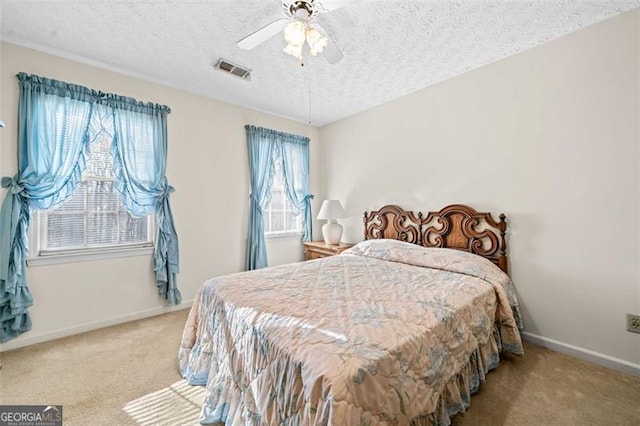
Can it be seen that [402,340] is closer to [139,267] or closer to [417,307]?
[417,307]

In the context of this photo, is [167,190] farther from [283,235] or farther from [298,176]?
[298,176]

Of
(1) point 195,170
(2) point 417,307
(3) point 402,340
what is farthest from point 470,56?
(1) point 195,170

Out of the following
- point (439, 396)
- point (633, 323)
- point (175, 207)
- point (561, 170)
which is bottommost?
point (439, 396)

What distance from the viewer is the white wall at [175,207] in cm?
233

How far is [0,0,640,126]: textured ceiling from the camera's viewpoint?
74.3 inches

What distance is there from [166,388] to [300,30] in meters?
2.43

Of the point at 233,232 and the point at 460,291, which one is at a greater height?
the point at 233,232

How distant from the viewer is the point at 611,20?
1.97 metres

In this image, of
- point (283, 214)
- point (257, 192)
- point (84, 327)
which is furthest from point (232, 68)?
point (84, 327)

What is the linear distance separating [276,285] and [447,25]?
234 centimetres

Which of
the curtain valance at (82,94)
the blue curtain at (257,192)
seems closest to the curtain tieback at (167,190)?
the curtain valance at (82,94)

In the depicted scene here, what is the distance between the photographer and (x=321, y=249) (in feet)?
12.4

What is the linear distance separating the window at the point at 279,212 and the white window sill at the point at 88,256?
158cm

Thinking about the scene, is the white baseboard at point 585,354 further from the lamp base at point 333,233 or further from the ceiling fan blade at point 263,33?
the ceiling fan blade at point 263,33
